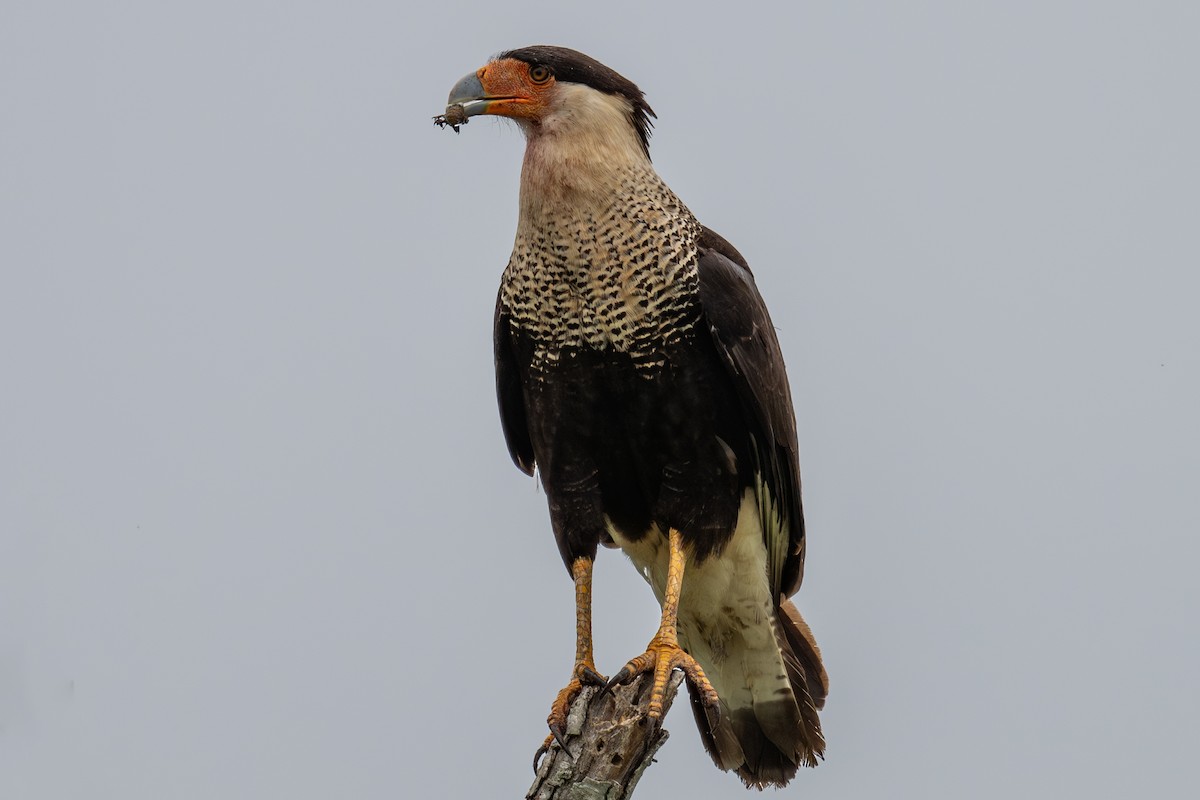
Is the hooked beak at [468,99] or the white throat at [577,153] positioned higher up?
the hooked beak at [468,99]

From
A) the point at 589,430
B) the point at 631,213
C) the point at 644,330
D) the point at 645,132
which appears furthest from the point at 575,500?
the point at 645,132

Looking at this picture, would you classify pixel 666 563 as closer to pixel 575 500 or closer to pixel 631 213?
pixel 575 500

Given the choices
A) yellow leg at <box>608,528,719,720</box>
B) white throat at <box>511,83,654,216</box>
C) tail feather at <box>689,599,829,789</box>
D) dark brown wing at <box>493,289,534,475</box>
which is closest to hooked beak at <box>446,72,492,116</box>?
white throat at <box>511,83,654,216</box>

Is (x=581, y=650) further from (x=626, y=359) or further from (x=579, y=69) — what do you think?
(x=579, y=69)

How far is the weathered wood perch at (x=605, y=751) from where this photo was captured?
4.34 m

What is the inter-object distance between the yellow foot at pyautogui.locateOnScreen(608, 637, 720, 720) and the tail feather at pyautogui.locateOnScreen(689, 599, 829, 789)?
0.80 metres

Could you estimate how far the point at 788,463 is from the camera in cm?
529

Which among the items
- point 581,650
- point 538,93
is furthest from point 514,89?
point 581,650

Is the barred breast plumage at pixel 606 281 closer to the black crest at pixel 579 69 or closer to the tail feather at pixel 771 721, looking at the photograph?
the black crest at pixel 579 69

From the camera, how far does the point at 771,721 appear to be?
18.5ft

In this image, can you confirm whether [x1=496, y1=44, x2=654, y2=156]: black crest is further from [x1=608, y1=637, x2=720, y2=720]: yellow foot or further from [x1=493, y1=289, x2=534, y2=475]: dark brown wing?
[x1=608, y1=637, x2=720, y2=720]: yellow foot

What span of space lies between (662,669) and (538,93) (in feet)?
6.42

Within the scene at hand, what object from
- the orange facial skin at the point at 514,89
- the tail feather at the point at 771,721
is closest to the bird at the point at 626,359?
the orange facial skin at the point at 514,89

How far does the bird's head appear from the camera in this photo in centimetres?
504
